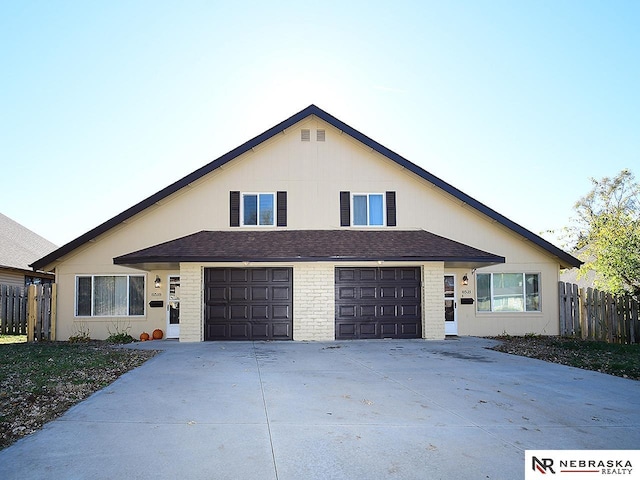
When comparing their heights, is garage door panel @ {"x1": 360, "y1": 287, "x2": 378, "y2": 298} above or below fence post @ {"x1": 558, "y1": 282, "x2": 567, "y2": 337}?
above

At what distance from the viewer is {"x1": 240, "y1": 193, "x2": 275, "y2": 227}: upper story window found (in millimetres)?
17062

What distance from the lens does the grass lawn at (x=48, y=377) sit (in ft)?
20.4

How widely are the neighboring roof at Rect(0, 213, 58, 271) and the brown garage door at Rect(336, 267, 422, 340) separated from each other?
1726 centimetres

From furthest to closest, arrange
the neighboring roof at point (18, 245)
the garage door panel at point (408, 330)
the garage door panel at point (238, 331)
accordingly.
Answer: the neighboring roof at point (18, 245) → the garage door panel at point (408, 330) → the garage door panel at point (238, 331)

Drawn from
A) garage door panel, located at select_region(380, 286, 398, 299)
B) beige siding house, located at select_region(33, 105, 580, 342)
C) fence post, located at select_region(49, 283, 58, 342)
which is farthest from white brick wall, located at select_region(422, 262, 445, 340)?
fence post, located at select_region(49, 283, 58, 342)

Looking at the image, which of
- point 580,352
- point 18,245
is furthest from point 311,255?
point 18,245

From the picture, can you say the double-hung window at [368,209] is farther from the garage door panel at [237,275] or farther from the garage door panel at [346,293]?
the garage door panel at [237,275]

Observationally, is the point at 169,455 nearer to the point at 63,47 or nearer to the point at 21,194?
the point at 63,47

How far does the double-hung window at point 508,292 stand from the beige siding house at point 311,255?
5 centimetres

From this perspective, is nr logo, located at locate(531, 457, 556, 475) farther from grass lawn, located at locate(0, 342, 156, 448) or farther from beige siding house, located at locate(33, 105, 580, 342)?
beige siding house, located at locate(33, 105, 580, 342)

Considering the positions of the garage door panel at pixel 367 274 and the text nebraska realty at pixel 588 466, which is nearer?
the text nebraska realty at pixel 588 466

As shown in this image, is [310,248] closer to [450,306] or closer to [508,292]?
[450,306]

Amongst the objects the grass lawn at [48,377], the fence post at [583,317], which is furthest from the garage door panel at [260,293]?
the fence post at [583,317]

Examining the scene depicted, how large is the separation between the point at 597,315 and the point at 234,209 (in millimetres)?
12801
